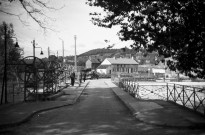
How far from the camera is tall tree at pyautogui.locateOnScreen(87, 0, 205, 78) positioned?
8.49m

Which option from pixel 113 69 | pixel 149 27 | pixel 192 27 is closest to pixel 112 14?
pixel 149 27

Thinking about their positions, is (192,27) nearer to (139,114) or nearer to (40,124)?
(139,114)

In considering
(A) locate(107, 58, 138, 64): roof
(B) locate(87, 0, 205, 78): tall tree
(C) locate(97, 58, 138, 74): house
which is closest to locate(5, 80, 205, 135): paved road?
(B) locate(87, 0, 205, 78): tall tree

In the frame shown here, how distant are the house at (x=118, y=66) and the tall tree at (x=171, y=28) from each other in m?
79.7

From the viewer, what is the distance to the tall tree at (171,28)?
849cm

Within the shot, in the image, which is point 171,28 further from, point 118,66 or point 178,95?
point 118,66

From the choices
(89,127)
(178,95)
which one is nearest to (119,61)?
(178,95)

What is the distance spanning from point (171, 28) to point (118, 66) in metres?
83.0

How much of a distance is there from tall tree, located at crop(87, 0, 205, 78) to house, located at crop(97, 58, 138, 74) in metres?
79.7

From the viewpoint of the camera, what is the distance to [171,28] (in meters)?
8.93

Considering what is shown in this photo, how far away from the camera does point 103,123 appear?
33.4 ft

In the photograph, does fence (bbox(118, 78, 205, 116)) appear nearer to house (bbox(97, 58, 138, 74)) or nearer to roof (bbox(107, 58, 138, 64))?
house (bbox(97, 58, 138, 74))

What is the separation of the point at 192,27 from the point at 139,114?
529 cm

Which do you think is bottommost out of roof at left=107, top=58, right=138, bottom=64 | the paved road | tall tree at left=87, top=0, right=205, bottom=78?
the paved road
